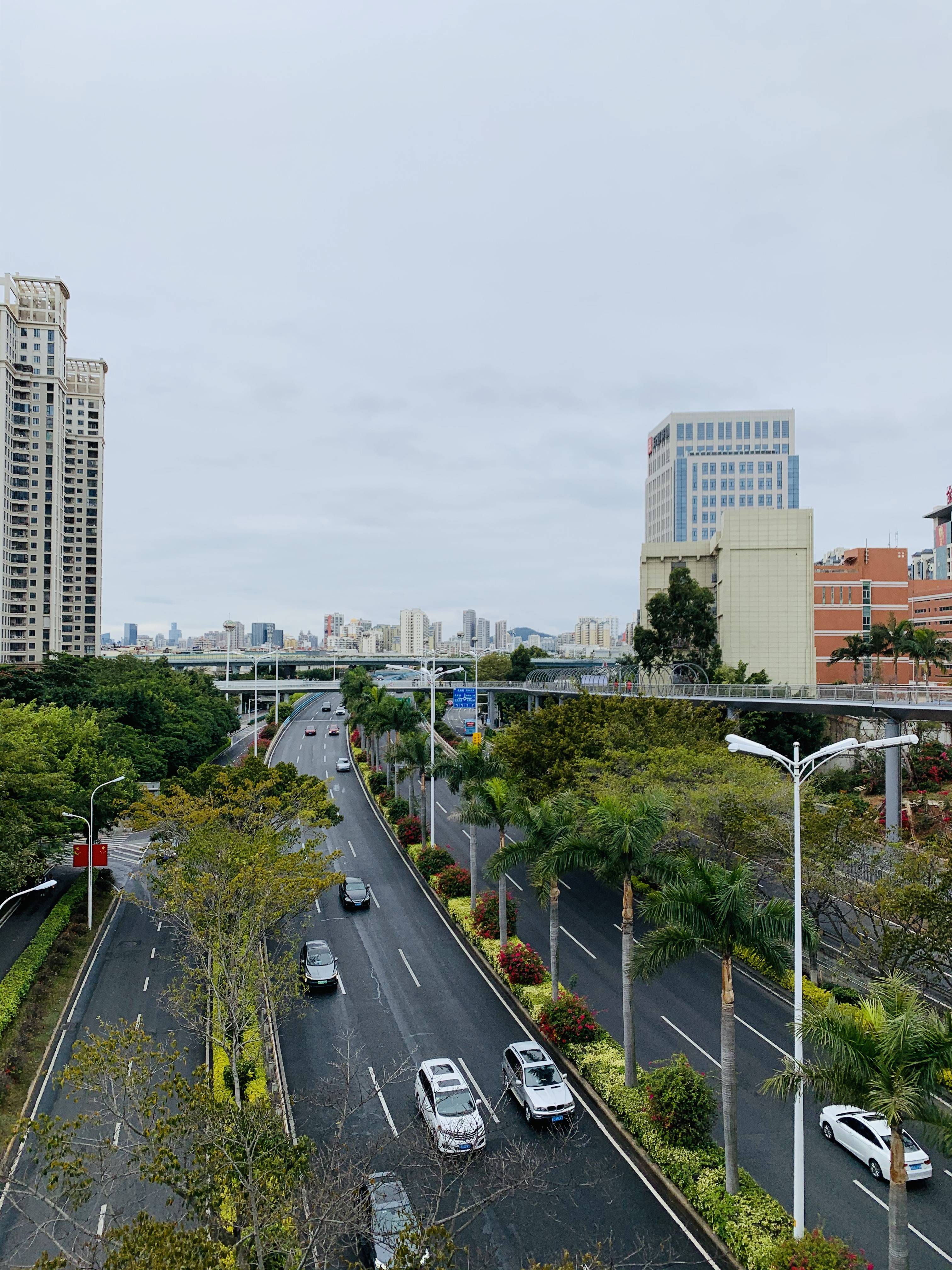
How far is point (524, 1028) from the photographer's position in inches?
995

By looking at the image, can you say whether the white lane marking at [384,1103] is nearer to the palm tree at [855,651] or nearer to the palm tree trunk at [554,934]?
the palm tree trunk at [554,934]

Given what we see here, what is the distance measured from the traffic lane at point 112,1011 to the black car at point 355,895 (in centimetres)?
778

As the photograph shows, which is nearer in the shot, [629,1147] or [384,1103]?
[629,1147]

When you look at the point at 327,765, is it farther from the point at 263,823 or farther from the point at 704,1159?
the point at 704,1159

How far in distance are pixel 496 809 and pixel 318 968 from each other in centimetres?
846

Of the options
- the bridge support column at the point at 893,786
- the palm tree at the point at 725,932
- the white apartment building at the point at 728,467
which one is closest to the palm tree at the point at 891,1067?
the palm tree at the point at 725,932

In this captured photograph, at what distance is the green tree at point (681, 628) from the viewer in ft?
249

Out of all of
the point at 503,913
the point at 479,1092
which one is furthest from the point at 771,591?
the point at 479,1092

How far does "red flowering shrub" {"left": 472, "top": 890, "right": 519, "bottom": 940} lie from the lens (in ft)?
104

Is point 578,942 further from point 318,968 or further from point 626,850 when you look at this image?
point 626,850

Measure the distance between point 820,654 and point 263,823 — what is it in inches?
3113

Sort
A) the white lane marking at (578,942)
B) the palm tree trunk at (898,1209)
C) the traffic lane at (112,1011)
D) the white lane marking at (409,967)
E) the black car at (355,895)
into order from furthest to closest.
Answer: the black car at (355,895), the white lane marking at (578,942), the white lane marking at (409,967), the traffic lane at (112,1011), the palm tree trunk at (898,1209)

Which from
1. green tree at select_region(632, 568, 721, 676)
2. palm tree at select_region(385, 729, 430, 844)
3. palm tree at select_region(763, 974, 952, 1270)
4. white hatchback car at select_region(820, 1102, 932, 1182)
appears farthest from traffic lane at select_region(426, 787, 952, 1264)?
green tree at select_region(632, 568, 721, 676)

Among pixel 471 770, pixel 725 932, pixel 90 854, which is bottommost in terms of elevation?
pixel 90 854
